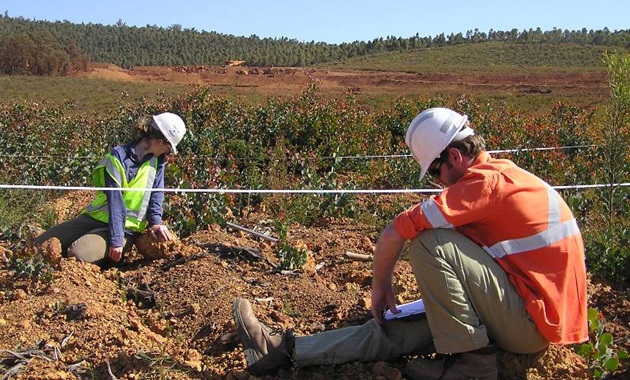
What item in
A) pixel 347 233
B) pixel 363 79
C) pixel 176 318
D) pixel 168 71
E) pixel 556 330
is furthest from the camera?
pixel 168 71

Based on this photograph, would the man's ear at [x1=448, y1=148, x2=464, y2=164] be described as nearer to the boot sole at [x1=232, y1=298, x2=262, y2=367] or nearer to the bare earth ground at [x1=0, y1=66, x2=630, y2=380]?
the bare earth ground at [x1=0, y1=66, x2=630, y2=380]

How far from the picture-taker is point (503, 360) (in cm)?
285

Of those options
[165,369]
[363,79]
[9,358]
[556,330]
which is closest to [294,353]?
[165,369]

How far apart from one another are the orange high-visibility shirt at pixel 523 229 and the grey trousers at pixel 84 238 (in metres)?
2.31

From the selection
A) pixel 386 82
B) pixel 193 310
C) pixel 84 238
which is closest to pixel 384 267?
pixel 193 310

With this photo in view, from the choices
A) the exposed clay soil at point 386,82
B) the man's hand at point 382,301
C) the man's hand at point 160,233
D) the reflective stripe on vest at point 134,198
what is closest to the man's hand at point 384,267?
the man's hand at point 382,301

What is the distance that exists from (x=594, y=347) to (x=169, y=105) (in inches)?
362

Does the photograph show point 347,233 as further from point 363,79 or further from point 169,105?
point 363,79

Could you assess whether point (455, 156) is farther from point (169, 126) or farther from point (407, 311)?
point (169, 126)

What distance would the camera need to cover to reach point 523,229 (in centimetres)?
253

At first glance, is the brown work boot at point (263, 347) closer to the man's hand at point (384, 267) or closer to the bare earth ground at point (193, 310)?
the bare earth ground at point (193, 310)

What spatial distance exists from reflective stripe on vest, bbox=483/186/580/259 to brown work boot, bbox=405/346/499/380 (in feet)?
1.27

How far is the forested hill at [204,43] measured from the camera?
60938mm

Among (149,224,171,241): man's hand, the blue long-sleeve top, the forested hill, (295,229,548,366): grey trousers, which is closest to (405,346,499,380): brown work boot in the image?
(295,229,548,366): grey trousers
